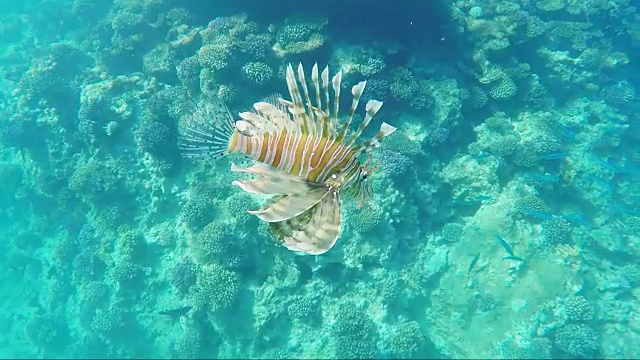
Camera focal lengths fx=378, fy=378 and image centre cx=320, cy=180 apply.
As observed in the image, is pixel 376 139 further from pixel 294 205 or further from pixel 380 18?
pixel 380 18

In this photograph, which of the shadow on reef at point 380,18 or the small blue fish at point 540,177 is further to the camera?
the shadow on reef at point 380,18

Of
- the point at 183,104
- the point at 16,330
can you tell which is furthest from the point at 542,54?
the point at 16,330

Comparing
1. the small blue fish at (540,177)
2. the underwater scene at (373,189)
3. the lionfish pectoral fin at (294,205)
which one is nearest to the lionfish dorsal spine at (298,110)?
the lionfish pectoral fin at (294,205)

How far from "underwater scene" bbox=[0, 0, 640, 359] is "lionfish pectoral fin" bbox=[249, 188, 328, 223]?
4.21 metres

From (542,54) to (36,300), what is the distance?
52.0 ft

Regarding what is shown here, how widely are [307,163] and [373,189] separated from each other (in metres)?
3.96

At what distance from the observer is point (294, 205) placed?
196 cm

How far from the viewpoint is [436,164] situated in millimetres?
7836

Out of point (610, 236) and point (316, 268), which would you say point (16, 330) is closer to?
point (316, 268)

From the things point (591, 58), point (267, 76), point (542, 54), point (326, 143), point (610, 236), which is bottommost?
point (610, 236)

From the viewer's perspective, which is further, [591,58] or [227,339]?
[591,58]

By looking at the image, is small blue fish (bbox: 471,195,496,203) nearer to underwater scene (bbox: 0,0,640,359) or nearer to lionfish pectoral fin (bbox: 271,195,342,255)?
underwater scene (bbox: 0,0,640,359)

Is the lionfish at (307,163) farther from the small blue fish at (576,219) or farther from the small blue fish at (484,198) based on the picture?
the small blue fish at (576,219)

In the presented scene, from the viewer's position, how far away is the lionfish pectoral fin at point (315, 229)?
2.08 m
